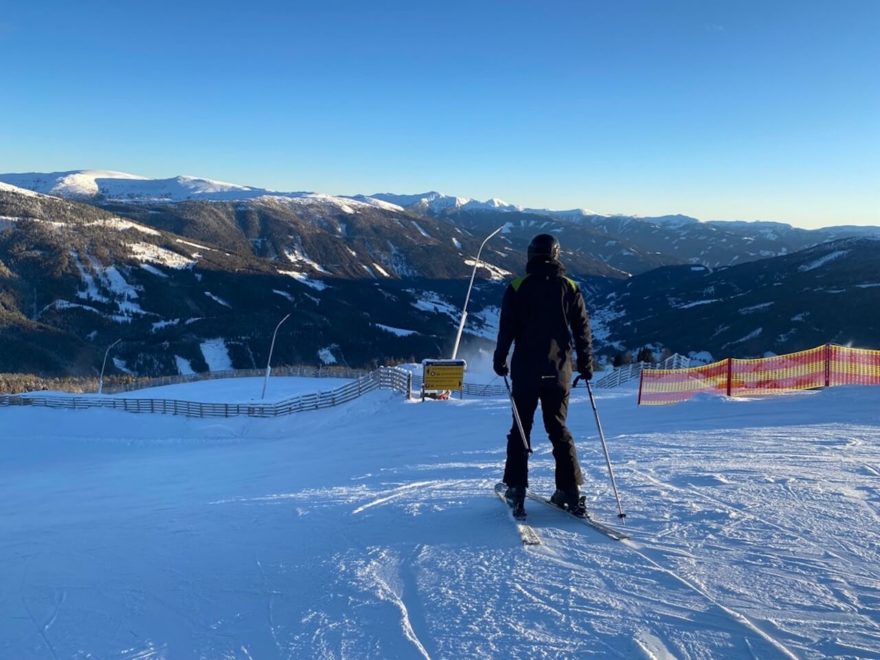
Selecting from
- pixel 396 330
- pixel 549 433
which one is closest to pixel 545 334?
pixel 549 433

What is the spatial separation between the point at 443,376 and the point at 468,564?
1629cm

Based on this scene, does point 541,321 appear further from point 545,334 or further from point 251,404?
point 251,404

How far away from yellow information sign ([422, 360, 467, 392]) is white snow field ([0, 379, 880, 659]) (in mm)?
11214

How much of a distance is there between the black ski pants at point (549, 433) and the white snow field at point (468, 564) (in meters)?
0.33

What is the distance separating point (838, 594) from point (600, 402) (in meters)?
14.4

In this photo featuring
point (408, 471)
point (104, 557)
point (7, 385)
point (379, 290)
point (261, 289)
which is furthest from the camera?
point (379, 290)

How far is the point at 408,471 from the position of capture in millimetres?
8305

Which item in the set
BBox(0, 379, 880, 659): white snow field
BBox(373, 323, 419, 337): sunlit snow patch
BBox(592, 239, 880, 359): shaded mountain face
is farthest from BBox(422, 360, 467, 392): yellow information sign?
BBox(373, 323, 419, 337): sunlit snow patch

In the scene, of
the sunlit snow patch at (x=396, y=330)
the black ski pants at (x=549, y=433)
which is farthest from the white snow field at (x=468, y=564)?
the sunlit snow patch at (x=396, y=330)

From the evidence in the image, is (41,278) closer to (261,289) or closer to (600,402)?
(261,289)

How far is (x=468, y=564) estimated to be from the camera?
4.13 metres

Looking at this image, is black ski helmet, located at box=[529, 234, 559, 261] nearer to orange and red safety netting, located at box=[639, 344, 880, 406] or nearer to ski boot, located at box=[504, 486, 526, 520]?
ski boot, located at box=[504, 486, 526, 520]

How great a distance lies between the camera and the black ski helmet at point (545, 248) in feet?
15.7

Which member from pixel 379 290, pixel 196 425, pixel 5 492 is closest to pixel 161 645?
→ pixel 5 492
